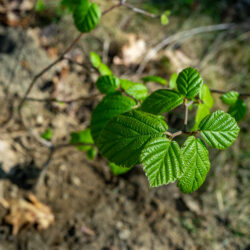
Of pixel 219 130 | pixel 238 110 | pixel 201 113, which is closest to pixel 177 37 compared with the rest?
pixel 238 110

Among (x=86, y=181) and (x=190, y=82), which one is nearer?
Result: (x=190, y=82)

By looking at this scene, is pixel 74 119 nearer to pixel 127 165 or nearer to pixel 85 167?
pixel 85 167

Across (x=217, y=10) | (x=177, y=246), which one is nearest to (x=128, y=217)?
(x=177, y=246)

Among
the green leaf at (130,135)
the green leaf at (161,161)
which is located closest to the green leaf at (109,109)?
the green leaf at (130,135)

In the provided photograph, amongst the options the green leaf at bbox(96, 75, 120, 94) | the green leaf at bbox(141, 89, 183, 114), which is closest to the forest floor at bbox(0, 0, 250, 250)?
the green leaf at bbox(96, 75, 120, 94)

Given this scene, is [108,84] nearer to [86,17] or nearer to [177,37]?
[86,17]

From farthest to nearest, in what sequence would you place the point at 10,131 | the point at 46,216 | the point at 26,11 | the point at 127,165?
the point at 26,11 → the point at 10,131 → the point at 46,216 → the point at 127,165

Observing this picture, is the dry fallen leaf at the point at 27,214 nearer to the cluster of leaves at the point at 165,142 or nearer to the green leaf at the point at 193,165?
the cluster of leaves at the point at 165,142
